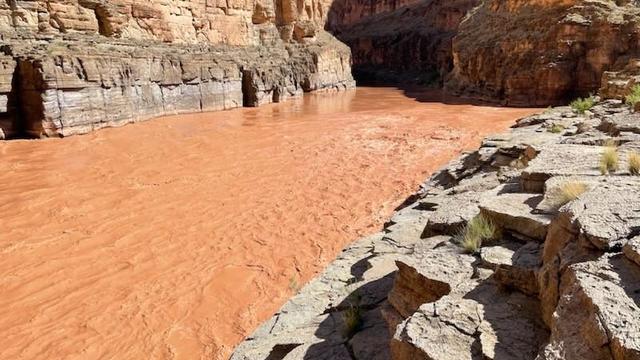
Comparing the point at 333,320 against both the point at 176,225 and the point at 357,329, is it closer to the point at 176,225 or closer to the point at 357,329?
the point at 357,329

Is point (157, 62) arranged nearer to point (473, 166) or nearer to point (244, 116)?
point (244, 116)

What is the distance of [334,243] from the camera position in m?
7.46

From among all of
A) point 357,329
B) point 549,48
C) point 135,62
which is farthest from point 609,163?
point 549,48

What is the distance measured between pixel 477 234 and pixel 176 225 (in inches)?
229

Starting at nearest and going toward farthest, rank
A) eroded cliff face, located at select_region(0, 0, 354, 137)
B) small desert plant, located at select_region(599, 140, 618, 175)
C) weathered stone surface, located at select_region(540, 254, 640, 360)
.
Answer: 1. weathered stone surface, located at select_region(540, 254, 640, 360)
2. small desert plant, located at select_region(599, 140, 618, 175)
3. eroded cliff face, located at select_region(0, 0, 354, 137)

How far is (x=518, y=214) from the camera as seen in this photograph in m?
3.92

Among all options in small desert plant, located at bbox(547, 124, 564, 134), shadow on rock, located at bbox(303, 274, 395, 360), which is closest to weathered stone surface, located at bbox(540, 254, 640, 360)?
shadow on rock, located at bbox(303, 274, 395, 360)

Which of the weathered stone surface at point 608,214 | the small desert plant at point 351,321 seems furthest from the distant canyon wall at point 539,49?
the small desert plant at point 351,321

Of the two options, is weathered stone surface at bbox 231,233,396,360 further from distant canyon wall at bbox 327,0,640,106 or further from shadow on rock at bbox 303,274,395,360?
distant canyon wall at bbox 327,0,640,106

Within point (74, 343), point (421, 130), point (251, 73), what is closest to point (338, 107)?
point (251, 73)

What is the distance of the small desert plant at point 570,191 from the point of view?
3.62 m

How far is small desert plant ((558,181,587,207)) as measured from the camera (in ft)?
11.9

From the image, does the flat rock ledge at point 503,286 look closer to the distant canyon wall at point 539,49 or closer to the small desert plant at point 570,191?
the small desert plant at point 570,191

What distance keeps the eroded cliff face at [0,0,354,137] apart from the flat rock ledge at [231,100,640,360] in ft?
47.9
